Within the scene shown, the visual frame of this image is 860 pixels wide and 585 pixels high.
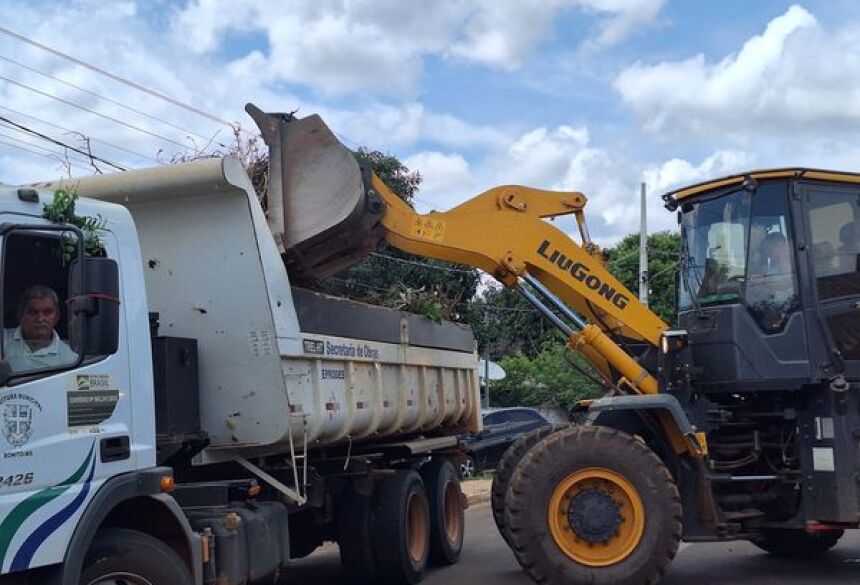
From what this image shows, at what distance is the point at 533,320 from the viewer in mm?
36375

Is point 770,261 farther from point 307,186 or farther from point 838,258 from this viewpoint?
point 307,186

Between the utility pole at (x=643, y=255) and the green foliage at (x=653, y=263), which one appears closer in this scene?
the utility pole at (x=643, y=255)

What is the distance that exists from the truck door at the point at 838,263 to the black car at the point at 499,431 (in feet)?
31.9

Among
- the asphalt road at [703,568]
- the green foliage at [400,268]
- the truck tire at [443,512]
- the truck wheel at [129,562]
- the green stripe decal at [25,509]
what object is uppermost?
the green foliage at [400,268]

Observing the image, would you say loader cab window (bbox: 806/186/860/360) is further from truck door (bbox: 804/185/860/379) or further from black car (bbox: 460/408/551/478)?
black car (bbox: 460/408/551/478)

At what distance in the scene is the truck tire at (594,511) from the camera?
24.0 ft

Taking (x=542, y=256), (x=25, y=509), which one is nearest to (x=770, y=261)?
(x=542, y=256)

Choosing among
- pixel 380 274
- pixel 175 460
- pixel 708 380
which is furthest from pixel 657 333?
pixel 380 274

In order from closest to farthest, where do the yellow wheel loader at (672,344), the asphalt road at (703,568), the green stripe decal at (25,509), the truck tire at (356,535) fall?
the green stripe decal at (25,509) → the yellow wheel loader at (672,344) → the truck tire at (356,535) → the asphalt road at (703,568)

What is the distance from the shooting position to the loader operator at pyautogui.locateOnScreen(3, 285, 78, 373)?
4.32m

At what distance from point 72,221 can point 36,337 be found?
662 mm

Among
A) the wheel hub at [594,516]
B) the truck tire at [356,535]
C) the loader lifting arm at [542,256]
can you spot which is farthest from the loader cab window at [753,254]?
the truck tire at [356,535]

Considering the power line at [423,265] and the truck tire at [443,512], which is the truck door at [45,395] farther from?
the power line at [423,265]

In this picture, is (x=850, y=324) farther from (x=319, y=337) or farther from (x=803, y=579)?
(x=319, y=337)
